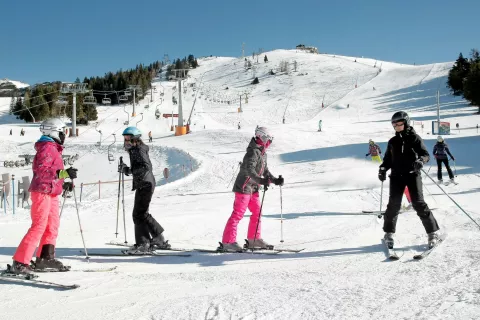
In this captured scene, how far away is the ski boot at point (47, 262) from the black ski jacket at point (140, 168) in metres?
1.47

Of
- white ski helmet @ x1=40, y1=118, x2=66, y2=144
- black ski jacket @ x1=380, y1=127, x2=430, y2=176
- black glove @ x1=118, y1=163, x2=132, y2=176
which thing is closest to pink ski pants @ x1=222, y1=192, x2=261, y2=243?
black glove @ x1=118, y1=163, x2=132, y2=176

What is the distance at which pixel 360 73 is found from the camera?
3861 inches

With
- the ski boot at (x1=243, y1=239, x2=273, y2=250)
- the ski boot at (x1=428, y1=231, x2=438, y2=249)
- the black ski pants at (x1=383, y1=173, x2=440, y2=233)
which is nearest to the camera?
the ski boot at (x1=428, y1=231, x2=438, y2=249)

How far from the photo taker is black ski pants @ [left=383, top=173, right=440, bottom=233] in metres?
5.31

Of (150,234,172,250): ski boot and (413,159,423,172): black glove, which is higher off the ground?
(413,159,423,172): black glove

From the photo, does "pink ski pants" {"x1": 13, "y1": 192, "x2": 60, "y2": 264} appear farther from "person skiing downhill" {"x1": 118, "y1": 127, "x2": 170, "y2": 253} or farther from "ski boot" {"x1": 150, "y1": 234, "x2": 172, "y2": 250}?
"ski boot" {"x1": 150, "y1": 234, "x2": 172, "y2": 250}

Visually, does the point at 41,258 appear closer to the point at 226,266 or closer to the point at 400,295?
the point at 226,266

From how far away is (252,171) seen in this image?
5793 mm

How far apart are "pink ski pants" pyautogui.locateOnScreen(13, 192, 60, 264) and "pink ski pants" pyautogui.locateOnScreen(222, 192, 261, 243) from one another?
2.23m

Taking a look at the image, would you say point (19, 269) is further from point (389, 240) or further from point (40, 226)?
point (389, 240)

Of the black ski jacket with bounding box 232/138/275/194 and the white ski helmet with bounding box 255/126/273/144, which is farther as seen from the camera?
the white ski helmet with bounding box 255/126/273/144

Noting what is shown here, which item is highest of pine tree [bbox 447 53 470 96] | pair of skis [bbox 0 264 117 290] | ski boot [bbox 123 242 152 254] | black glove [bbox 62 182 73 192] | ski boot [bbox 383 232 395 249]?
pine tree [bbox 447 53 470 96]

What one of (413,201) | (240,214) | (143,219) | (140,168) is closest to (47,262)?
(143,219)

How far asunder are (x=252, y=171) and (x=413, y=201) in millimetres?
2058
